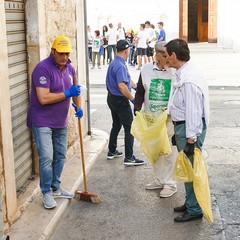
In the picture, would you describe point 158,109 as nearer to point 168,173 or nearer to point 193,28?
point 168,173

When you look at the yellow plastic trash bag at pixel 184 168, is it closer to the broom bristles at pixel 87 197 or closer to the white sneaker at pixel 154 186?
the broom bristles at pixel 87 197

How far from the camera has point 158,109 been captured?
239 inches

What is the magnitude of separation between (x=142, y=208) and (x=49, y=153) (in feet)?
4.14

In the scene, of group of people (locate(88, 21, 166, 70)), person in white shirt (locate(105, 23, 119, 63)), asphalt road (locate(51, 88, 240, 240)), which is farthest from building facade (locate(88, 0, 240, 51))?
asphalt road (locate(51, 88, 240, 240))

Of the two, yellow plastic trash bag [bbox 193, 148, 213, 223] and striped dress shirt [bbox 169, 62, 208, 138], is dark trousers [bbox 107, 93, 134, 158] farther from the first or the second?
yellow plastic trash bag [bbox 193, 148, 213, 223]

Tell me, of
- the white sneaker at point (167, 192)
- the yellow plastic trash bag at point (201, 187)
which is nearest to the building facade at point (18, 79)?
the white sneaker at point (167, 192)

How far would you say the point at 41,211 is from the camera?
17.8 feet

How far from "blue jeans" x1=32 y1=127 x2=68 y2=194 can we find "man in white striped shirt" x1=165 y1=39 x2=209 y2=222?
1.28 metres

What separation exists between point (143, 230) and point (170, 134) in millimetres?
1403

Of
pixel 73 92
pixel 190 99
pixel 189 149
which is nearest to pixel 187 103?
pixel 190 99

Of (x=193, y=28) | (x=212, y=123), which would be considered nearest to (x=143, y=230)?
(x=212, y=123)

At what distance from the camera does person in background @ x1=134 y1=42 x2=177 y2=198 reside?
237 inches

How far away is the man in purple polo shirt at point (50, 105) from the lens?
521 cm

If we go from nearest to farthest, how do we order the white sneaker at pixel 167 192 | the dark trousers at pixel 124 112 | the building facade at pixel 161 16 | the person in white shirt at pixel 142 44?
the white sneaker at pixel 167 192, the dark trousers at pixel 124 112, the person in white shirt at pixel 142 44, the building facade at pixel 161 16
